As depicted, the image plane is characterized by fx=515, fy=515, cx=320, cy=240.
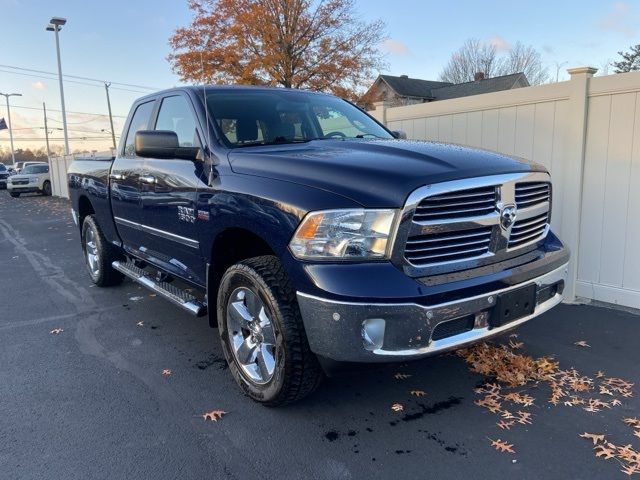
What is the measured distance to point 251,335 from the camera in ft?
10.7

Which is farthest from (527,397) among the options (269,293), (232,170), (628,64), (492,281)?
(628,64)

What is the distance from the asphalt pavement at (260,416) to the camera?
2.64 metres

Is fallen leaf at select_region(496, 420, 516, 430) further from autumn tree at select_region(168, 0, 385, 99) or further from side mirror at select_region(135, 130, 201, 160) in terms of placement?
autumn tree at select_region(168, 0, 385, 99)

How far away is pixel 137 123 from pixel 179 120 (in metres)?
1.15

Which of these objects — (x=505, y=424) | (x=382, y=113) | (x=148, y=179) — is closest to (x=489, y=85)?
(x=382, y=113)

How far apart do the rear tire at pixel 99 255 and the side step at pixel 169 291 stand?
50 cm

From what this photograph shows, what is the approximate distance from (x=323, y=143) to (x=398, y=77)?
44737 millimetres

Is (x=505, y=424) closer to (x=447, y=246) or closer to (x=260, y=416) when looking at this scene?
(x=447, y=246)

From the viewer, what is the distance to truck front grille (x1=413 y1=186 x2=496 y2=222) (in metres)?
2.59

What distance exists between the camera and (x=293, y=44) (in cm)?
1939

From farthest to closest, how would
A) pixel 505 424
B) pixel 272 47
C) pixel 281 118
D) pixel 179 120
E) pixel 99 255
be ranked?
pixel 272 47 → pixel 99 255 → pixel 179 120 → pixel 281 118 → pixel 505 424

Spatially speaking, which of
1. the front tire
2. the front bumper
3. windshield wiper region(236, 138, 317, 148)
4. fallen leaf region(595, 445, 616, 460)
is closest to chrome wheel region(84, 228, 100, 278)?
windshield wiper region(236, 138, 317, 148)

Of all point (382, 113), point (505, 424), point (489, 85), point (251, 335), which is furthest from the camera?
point (489, 85)

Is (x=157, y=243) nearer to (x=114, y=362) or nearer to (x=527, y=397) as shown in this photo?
(x=114, y=362)
